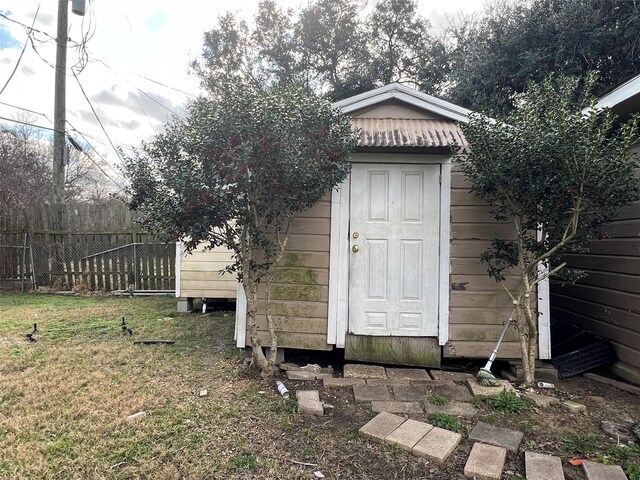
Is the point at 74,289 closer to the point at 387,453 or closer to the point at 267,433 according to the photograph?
the point at 267,433

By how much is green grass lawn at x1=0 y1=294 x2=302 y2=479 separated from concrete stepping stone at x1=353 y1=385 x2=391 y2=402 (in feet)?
1.96

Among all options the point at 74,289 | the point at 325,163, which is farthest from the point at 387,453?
the point at 74,289

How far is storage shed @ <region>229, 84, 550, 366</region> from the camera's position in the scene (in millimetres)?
3436

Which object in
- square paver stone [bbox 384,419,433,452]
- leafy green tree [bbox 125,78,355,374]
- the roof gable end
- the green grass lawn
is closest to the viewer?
the green grass lawn

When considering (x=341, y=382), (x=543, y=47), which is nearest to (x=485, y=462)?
(x=341, y=382)

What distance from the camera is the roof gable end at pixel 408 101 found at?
363 centimetres

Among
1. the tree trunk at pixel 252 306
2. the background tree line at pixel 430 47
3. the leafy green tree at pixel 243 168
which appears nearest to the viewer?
the leafy green tree at pixel 243 168

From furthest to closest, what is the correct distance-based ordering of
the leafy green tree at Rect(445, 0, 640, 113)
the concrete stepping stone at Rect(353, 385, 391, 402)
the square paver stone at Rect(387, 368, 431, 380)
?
the leafy green tree at Rect(445, 0, 640, 113) < the square paver stone at Rect(387, 368, 431, 380) < the concrete stepping stone at Rect(353, 385, 391, 402)

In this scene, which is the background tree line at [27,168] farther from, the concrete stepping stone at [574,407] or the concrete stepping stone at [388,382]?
the concrete stepping stone at [574,407]

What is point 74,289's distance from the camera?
7.40 m

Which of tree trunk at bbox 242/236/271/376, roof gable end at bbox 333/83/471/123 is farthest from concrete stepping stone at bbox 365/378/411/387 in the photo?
roof gable end at bbox 333/83/471/123

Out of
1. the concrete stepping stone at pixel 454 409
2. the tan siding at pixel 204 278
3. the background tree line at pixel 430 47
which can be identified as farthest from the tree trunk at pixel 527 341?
the background tree line at pixel 430 47

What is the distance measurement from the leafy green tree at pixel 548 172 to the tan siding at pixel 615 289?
567 mm

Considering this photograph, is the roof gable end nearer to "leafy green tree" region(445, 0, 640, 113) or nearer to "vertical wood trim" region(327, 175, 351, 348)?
"vertical wood trim" region(327, 175, 351, 348)
